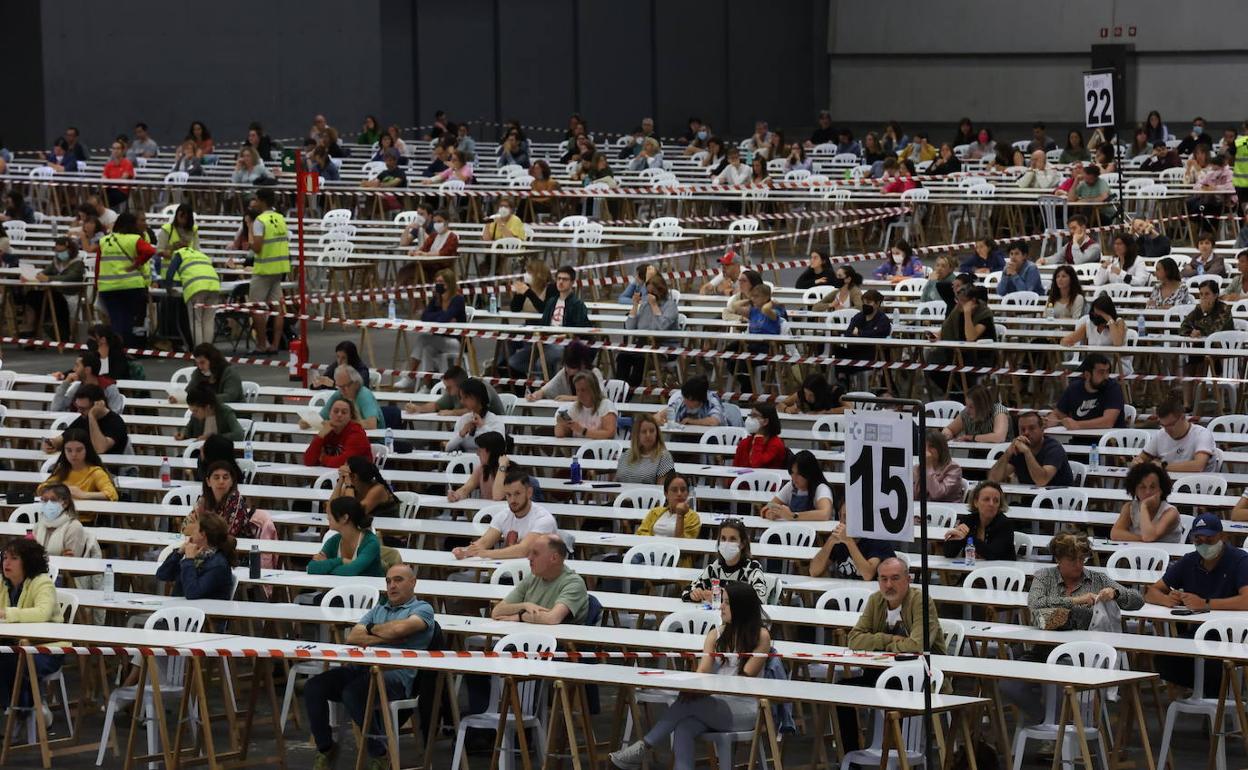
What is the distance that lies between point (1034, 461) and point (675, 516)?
2.37m

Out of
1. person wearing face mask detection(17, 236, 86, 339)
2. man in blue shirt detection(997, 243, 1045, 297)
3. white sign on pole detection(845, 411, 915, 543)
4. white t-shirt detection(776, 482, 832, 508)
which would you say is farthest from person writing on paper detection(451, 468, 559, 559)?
person wearing face mask detection(17, 236, 86, 339)

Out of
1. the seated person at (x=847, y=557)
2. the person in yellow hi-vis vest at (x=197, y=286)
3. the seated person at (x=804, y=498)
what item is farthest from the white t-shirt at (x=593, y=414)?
the person in yellow hi-vis vest at (x=197, y=286)

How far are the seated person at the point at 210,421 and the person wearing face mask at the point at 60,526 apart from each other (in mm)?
2939

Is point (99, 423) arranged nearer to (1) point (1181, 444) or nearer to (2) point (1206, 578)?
(1) point (1181, 444)

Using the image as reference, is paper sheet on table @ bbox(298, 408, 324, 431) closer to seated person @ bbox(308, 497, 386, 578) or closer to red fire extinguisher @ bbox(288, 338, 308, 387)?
red fire extinguisher @ bbox(288, 338, 308, 387)

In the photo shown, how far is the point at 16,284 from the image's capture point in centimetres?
2089

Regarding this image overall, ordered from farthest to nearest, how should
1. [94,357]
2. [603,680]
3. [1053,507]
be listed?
[94,357]
[1053,507]
[603,680]

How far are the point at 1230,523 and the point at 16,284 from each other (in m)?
13.2

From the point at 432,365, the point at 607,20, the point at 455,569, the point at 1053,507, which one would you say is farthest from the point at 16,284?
the point at 607,20

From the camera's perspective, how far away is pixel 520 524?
1140 centimetres

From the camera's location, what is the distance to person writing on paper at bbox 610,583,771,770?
886cm

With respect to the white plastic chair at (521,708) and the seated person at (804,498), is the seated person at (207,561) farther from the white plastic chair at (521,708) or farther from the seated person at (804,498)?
the seated person at (804,498)

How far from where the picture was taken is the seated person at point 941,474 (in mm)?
12148

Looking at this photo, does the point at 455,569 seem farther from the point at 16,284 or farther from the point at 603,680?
the point at 16,284
